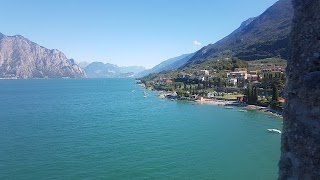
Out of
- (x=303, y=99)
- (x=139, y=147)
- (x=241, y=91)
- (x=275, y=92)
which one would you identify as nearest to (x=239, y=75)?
(x=241, y=91)

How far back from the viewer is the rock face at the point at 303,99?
6.27 metres

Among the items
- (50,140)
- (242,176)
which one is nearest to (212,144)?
(242,176)

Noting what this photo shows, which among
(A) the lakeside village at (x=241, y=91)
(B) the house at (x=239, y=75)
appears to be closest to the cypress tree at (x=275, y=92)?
(A) the lakeside village at (x=241, y=91)

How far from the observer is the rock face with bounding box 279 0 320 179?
247 inches

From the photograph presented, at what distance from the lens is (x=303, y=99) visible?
6535 millimetres

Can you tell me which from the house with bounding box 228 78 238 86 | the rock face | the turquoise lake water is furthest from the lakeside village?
the rock face

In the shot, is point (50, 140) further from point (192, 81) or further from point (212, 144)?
point (192, 81)

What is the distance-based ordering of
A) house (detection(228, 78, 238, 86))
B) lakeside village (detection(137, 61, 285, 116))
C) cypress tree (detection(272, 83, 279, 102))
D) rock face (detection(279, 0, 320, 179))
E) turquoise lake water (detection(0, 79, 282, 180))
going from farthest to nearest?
house (detection(228, 78, 238, 86))
lakeside village (detection(137, 61, 285, 116))
cypress tree (detection(272, 83, 279, 102))
turquoise lake water (detection(0, 79, 282, 180))
rock face (detection(279, 0, 320, 179))

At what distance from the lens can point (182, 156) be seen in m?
39.2

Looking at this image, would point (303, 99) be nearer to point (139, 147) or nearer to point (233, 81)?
point (139, 147)

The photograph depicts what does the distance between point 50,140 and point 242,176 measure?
2977 cm

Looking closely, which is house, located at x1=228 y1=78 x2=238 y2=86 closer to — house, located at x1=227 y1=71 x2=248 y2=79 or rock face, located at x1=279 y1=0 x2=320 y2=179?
house, located at x1=227 y1=71 x2=248 y2=79

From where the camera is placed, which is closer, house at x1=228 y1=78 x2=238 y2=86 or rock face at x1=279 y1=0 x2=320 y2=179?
rock face at x1=279 y1=0 x2=320 y2=179

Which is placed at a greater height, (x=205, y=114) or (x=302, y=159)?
(x=302, y=159)
